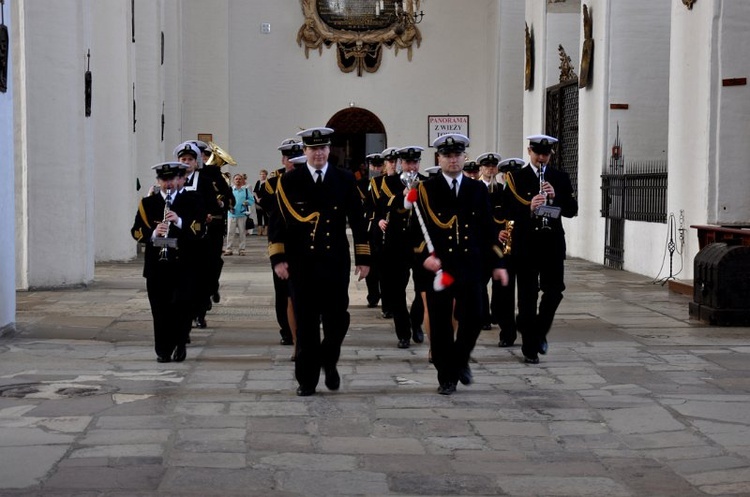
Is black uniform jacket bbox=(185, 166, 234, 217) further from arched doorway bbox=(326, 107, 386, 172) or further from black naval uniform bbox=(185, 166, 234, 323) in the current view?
arched doorway bbox=(326, 107, 386, 172)

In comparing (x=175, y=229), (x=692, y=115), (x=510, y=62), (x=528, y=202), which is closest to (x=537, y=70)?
(x=510, y=62)

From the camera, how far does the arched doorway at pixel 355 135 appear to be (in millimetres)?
33844

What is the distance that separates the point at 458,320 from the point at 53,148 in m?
9.08

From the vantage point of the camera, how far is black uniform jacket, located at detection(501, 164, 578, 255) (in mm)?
10320

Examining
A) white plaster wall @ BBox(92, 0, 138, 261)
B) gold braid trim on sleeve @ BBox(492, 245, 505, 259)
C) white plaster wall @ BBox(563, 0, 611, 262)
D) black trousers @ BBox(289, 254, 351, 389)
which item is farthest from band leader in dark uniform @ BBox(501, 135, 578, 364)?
white plaster wall @ BBox(92, 0, 138, 261)

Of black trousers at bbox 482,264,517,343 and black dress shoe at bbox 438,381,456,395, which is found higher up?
black trousers at bbox 482,264,517,343

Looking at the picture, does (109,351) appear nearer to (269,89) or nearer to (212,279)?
(212,279)

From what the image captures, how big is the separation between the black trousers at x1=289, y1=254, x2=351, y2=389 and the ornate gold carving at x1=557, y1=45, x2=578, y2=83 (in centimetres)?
1837

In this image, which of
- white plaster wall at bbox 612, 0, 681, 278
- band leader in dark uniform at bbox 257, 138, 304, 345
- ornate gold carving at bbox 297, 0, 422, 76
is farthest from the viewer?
ornate gold carving at bbox 297, 0, 422, 76

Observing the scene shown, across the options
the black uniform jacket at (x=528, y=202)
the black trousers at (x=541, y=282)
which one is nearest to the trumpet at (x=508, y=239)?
the black uniform jacket at (x=528, y=202)

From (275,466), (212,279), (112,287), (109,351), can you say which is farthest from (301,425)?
(112,287)

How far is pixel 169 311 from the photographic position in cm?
1036

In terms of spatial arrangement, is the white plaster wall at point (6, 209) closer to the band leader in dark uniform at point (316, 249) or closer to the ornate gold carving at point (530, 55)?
the band leader in dark uniform at point (316, 249)

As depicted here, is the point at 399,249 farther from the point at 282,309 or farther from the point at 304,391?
the point at 304,391
